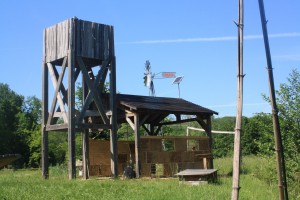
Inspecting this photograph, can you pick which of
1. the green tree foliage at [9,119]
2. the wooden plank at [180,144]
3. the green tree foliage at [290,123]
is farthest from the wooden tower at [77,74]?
the green tree foliage at [9,119]

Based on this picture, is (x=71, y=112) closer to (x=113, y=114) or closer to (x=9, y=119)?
(x=113, y=114)

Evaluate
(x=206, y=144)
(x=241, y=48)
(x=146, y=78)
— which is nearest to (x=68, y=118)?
(x=206, y=144)

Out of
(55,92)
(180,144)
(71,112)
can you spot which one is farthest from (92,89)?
(180,144)

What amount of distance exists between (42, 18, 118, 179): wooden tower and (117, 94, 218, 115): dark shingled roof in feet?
3.09

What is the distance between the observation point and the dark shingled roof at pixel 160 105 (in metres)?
21.8

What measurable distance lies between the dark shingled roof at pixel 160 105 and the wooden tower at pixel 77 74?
942 millimetres

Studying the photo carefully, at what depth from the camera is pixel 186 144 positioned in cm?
2342

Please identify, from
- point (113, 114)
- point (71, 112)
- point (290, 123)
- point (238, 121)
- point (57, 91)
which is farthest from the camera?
point (113, 114)

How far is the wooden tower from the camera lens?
67.0 ft

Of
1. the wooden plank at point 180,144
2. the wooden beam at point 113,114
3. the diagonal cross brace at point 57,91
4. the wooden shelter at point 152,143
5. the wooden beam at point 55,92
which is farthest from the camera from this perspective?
the wooden plank at point 180,144

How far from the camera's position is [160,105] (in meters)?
23.3

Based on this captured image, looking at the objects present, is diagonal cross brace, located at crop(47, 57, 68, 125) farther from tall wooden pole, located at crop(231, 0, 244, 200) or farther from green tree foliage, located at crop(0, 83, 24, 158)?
green tree foliage, located at crop(0, 83, 24, 158)

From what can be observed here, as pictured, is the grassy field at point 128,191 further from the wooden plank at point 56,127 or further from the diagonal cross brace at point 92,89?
the diagonal cross brace at point 92,89

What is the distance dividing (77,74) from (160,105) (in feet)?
14.4
